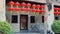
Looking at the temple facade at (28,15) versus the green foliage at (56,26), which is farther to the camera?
the temple facade at (28,15)

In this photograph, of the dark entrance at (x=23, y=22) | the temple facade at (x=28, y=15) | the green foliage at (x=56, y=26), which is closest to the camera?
the green foliage at (x=56, y=26)

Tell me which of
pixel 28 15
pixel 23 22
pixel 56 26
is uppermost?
pixel 28 15

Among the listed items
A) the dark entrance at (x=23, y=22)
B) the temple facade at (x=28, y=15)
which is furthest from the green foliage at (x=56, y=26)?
the dark entrance at (x=23, y=22)

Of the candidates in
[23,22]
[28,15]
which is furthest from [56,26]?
[23,22]

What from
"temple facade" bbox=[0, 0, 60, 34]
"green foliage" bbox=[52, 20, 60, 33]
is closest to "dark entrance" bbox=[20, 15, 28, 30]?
"temple facade" bbox=[0, 0, 60, 34]

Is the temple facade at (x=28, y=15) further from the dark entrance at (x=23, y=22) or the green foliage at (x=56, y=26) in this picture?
the green foliage at (x=56, y=26)

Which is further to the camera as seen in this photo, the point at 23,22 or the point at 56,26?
the point at 23,22

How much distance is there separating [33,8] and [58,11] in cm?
407

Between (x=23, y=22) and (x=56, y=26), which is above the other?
(x=23, y=22)

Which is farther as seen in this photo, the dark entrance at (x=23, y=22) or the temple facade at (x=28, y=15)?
the dark entrance at (x=23, y=22)

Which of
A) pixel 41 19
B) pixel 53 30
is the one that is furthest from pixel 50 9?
pixel 41 19

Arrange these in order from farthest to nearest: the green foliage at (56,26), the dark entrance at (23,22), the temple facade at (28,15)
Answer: the dark entrance at (23,22) < the temple facade at (28,15) < the green foliage at (56,26)

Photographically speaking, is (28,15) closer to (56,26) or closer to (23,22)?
(23,22)

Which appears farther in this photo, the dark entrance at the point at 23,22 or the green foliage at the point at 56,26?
the dark entrance at the point at 23,22
